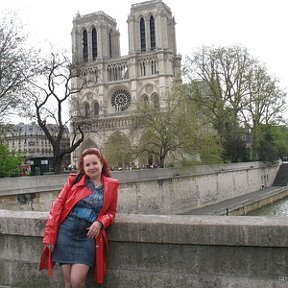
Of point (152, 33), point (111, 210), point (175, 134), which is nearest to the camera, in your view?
point (111, 210)

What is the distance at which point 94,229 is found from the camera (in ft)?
11.2

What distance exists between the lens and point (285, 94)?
4031 centimetres

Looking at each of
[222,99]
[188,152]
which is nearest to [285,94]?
[222,99]

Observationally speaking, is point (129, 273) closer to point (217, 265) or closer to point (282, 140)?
point (217, 265)

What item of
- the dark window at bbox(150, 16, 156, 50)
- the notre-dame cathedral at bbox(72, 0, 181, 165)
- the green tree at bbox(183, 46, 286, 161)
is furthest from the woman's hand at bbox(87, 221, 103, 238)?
the dark window at bbox(150, 16, 156, 50)

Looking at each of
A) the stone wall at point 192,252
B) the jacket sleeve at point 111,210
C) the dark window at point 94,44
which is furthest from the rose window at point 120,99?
the jacket sleeve at point 111,210

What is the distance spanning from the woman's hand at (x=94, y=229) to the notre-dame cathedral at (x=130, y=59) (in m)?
60.8

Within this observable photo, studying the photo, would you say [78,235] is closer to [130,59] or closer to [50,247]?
[50,247]

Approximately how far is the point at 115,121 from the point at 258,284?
59.4 meters

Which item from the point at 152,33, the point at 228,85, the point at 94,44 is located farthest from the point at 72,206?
the point at 94,44

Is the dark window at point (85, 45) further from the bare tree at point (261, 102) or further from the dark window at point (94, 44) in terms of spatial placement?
the bare tree at point (261, 102)

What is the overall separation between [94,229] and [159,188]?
23.2 m

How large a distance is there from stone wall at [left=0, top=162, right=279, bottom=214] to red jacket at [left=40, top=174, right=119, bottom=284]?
45.0 feet

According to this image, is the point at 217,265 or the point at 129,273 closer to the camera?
the point at 217,265
